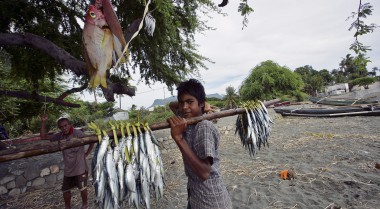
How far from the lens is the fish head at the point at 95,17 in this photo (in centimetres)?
156

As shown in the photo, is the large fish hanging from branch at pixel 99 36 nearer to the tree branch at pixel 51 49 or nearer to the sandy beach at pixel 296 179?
the tree branch at pixel 51 49

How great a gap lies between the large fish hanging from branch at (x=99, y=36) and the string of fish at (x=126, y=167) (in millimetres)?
404

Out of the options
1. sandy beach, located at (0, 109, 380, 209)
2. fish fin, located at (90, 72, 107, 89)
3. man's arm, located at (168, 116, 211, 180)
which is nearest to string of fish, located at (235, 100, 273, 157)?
man's arm, located at (168, 116, 211, 180)

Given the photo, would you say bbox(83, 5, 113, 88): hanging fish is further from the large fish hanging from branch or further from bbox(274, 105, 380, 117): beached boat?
bbox(274, 105, 380, 117): beached boat

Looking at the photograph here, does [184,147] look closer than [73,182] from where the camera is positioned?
Yes

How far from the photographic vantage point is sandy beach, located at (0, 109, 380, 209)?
4.31 meters

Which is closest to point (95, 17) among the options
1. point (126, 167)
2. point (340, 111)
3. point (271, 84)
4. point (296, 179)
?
point (126, 167)

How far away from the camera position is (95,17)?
1.56 m

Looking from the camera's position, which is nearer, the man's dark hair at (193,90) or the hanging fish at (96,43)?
the hanging fish at (96,43)

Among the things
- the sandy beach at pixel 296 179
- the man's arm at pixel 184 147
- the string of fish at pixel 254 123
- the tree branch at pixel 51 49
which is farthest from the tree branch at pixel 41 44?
the sandy beach at pixel 296 179

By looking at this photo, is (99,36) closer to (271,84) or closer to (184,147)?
(184,147)

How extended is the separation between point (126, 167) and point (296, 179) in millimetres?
4758

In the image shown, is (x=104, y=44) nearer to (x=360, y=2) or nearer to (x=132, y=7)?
(x=360, y=2)

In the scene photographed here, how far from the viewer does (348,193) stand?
4.35 metres
